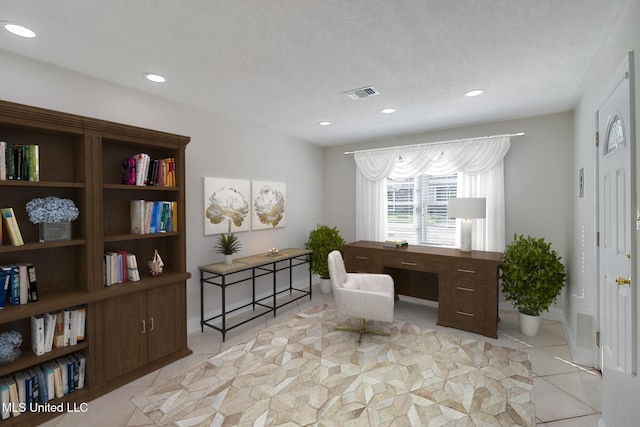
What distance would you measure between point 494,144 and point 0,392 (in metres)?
5.14

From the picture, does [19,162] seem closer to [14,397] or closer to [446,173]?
[14,397]

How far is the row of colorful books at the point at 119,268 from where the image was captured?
94.9 inches

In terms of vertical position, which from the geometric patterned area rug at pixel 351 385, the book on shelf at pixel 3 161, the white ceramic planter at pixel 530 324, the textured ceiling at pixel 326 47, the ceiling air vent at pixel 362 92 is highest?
the ceiling air vent at pixel 362 92

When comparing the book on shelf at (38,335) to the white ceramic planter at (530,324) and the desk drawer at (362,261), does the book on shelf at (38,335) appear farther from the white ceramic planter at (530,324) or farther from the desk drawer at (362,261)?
the white ceramic planter at (530,324)

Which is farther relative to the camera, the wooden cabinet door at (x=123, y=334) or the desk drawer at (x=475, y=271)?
the desk drawer at (x=475, y=271)

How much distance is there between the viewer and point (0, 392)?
184 centimetres

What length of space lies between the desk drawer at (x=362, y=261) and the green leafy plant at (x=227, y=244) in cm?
156

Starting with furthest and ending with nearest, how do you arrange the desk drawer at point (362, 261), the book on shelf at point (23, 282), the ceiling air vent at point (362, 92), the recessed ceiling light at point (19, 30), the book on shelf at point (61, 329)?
the desk drawer at point (362, 261) → the ceiling air vent at point (362, 92) → the book on shelf at point (61, 329) → the book on shelf at point (23, 282) → the recessed ceiling light at point (19, 30)

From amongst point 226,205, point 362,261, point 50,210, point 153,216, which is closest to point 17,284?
point 50,210

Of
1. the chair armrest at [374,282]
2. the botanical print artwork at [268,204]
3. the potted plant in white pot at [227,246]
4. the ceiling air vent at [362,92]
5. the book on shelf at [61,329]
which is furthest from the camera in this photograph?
the botanical print artwork at [268,204]

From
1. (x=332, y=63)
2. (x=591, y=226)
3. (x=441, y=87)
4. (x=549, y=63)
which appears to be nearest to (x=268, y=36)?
(x=332, y=63)

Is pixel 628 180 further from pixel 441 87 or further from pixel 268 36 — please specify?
pixel 268 36

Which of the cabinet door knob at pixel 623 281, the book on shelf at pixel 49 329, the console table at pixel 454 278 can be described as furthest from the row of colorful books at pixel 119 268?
the cabinet door knob at pixel 623 281

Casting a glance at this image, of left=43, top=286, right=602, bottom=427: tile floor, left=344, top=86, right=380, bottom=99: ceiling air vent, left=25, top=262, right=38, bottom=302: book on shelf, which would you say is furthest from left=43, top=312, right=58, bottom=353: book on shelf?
left=344, top=86, right=380, bottom=99: ceiling air vent
